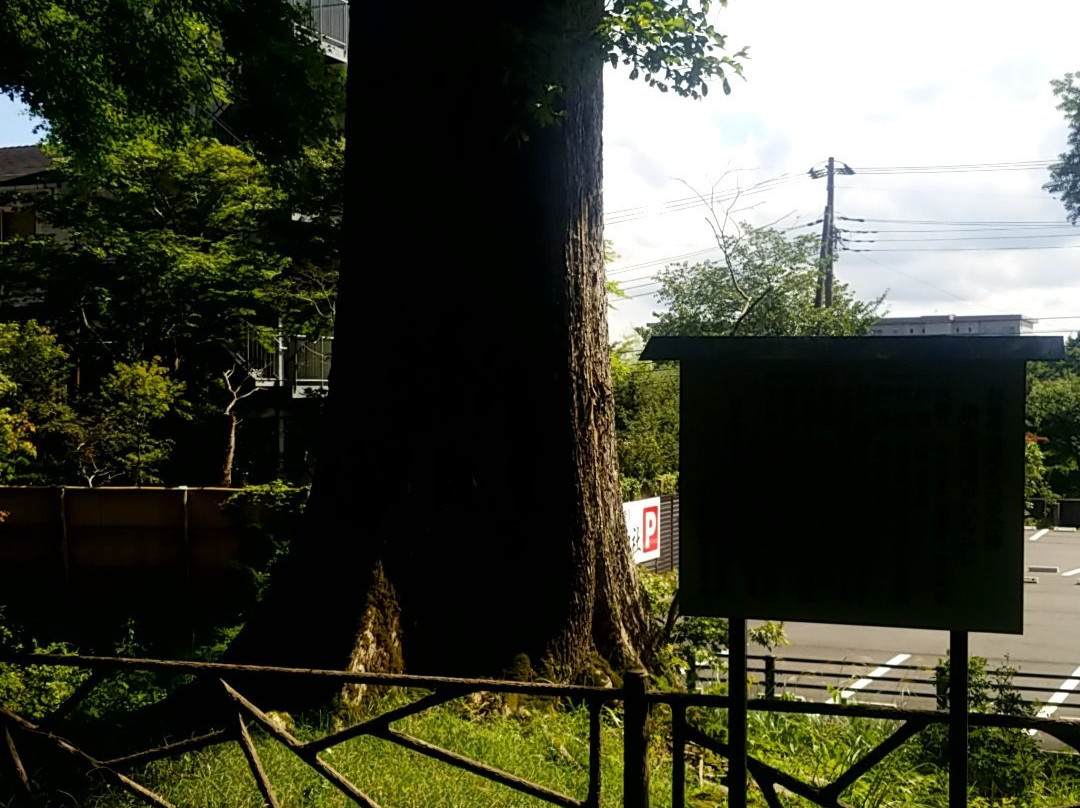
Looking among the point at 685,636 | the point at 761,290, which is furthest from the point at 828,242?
the point at 685,636

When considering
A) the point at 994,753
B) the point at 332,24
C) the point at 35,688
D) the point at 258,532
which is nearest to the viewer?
the point at 994,753

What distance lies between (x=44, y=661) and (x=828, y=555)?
3.36m

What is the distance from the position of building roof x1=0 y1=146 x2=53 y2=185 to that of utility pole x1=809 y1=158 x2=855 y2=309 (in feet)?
72.4

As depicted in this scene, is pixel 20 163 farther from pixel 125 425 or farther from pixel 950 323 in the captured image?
pixel 950 323

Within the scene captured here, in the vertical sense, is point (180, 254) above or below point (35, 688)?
above

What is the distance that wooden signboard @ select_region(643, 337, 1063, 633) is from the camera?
3.35 meters

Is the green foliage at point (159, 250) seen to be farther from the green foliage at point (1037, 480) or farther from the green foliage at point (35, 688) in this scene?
the green foliage at point (1037, 480)

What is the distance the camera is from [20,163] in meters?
31.3

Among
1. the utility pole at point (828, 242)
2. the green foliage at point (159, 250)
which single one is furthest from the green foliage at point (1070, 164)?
the green foliage at point (159, 250)

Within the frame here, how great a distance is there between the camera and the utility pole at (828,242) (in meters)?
27.2

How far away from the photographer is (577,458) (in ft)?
20.1

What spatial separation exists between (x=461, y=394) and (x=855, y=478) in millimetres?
3079

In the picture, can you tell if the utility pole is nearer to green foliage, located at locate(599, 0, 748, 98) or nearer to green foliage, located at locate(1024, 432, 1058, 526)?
green foliage, located at locate(1024, 432, 1058, 526)

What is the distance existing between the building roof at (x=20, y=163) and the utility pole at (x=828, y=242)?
22064mm
